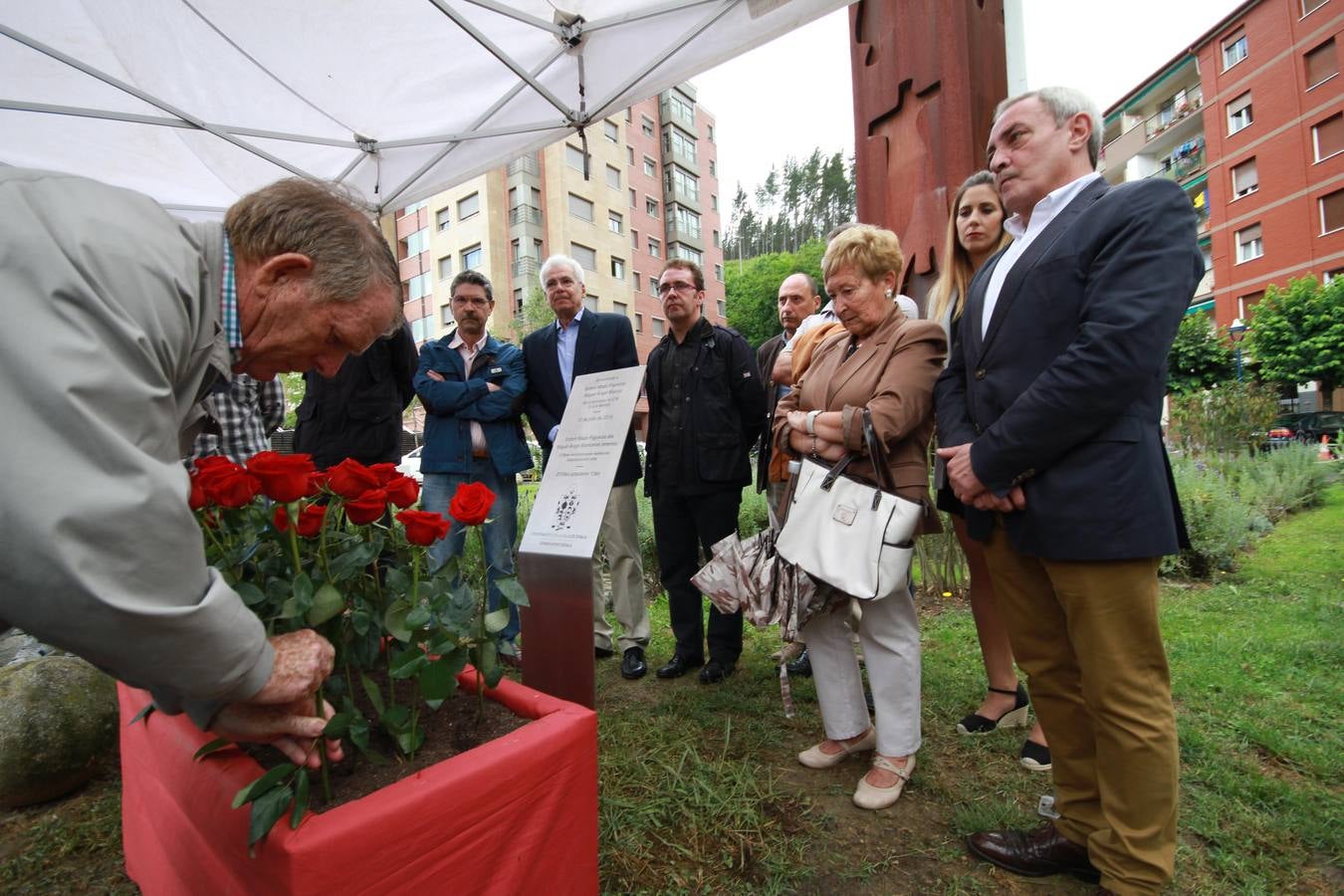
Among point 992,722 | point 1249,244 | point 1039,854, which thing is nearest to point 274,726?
point 1039,854

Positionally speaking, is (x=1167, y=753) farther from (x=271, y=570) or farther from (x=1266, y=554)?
(x=1266, y=554)

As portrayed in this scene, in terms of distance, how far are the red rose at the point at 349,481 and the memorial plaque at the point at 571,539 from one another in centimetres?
88

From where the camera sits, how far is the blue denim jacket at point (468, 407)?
12.1 feet

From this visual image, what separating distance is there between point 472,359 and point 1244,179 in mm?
38110

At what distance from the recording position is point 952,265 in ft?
8.99

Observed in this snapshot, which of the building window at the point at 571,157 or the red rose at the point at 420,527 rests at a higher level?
the building window at the point at 571,157

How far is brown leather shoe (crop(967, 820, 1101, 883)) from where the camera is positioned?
1.87 m

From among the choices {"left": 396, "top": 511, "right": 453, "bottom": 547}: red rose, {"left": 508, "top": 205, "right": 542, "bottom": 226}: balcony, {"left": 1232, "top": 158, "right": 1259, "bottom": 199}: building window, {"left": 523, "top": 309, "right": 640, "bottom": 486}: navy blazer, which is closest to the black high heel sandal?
{"left": 523, "top": 309, "right": 640, "bottom": 486}: navy blazer

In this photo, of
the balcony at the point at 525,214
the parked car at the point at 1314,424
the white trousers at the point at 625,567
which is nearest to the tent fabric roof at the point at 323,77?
the white trousers at the point at 625,567

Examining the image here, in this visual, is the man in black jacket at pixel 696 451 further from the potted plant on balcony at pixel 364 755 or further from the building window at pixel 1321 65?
the building window at pixel 1321 65

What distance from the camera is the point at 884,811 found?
7.27 feet

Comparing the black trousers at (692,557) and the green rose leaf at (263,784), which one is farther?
the black trousers at (692,557)

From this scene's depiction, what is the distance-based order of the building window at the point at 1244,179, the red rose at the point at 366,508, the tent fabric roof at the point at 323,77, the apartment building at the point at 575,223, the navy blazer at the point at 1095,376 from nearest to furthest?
the red rose at the point at 366,508, the navy blazer at the point at 1095,376, the tent fabric roof at the point at 323,77, the building window at the point at 1244,179, the apartment building at the point at 575,223

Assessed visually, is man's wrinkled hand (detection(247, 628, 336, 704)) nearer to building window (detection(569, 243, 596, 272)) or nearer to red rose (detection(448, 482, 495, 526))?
red rose (detection(448, 482, 495, 526))
